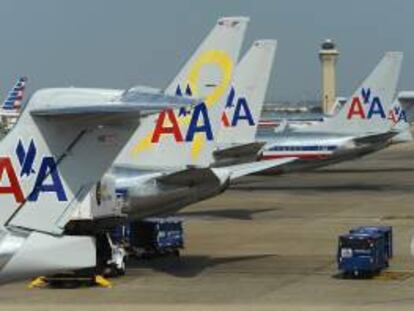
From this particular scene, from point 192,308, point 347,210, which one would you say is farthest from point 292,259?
point 347,210

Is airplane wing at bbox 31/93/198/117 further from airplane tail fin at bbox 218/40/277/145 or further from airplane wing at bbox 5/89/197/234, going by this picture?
airplane tail fin at bbox 218/40/277/145

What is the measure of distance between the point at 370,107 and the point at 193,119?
1251 inches

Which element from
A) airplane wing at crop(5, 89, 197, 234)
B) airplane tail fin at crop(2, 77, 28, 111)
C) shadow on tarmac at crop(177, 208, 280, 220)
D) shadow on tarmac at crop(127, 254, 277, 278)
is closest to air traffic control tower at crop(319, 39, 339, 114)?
A: airplane tail fin at crop(2, 77, 28, 111)

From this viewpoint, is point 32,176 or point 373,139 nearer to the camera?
point 32,176

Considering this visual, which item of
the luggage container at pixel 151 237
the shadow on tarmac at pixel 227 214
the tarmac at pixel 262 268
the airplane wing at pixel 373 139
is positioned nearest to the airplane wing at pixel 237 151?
the tarmac at pixel 262 268

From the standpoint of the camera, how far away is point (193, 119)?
27562 millimetres

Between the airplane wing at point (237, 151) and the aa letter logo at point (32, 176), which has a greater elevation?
the airplane wing at point (237, 151)

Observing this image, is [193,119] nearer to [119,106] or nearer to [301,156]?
[119,106]

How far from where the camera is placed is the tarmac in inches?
868

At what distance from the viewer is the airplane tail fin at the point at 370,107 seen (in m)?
56.8

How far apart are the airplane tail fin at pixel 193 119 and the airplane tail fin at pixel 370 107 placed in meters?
29.8

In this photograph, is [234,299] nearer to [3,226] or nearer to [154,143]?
[154,143]

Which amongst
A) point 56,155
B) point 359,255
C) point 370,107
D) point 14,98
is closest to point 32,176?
point 56,155

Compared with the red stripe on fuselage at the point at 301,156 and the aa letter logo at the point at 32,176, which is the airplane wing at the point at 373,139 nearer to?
the red stripe on fuselage at the point at 301,156
